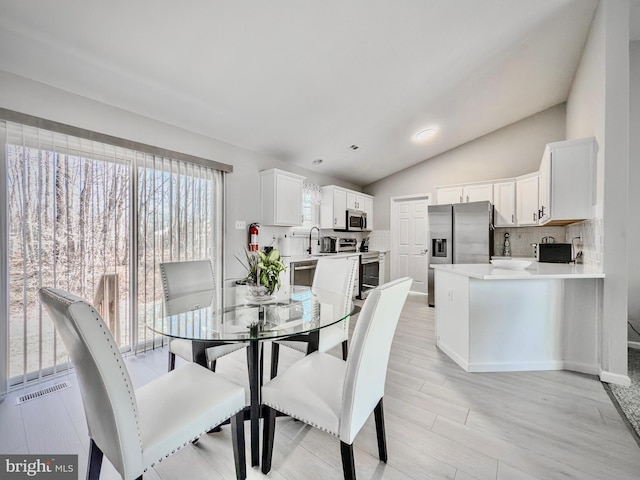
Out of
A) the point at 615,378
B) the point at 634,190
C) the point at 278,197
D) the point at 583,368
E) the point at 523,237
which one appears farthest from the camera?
the point at 523,237

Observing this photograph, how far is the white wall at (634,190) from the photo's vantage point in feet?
9.70

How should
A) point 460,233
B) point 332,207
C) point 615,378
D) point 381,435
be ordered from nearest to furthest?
point 381,435 < point 615,378 < point 460,233 < point 332,207

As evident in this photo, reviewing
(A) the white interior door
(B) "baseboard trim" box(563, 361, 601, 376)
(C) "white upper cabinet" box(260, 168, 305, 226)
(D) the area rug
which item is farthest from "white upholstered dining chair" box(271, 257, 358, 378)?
(A) the white interior door

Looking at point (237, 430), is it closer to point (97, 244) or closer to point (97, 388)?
point (97, 388)

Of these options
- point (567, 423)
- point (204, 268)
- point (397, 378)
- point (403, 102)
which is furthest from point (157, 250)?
point (567, 423)

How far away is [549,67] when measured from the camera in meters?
3.26

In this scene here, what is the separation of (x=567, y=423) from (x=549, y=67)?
375 centimetres

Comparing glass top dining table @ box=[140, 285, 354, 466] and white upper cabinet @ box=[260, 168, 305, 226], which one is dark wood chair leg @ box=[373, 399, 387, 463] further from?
white upper cabinet @ box=[260, 168, 305, 226]

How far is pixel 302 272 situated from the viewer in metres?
3.98

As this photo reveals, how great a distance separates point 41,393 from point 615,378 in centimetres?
427

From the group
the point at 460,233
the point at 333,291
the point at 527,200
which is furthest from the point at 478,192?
the point at 333,291

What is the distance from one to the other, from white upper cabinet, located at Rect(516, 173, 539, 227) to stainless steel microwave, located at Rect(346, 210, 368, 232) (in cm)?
263

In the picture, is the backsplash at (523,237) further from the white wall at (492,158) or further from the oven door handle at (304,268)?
the oven door handle at (304,268)

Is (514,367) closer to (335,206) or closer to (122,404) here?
(122,404)
